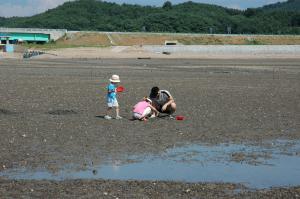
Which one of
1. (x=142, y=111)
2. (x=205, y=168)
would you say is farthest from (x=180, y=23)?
(x=205, y=168)

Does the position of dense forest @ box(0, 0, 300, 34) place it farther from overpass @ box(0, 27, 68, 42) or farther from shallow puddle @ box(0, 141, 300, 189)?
shallow puddle @ box(0, 141, 300, 189)

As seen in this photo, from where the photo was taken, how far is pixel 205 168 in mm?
11219

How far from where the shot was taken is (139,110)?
17.2 m

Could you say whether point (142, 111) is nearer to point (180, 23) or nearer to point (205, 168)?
point (205, 168)

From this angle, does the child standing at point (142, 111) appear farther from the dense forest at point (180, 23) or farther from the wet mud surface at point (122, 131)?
the dense forest at point (180, 23)

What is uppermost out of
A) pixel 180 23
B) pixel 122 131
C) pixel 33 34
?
pixel 122 131

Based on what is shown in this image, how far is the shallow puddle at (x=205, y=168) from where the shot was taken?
404 inches

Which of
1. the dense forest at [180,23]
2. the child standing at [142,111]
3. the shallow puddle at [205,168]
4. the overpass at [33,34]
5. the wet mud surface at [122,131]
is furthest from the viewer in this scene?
the dense forest at [180,23]

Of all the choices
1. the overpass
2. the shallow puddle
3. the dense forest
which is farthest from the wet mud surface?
the dense forest

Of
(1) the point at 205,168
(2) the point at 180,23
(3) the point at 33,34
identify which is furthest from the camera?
(2) the point at 180,23

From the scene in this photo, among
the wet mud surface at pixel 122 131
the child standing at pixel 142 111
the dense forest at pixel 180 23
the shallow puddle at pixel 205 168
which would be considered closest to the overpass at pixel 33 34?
the dense forest at pixel 180 23

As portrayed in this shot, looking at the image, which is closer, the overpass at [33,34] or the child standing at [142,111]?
the child standing at [142,111]

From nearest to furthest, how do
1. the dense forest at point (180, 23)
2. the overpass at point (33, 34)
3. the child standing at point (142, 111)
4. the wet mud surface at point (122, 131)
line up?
the wet mud surface at point (122, 131) → the child standing at point (142, 111) → the overpass at point (33, 34) → the dense forest at point (180, 23)

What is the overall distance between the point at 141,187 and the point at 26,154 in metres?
3.35
